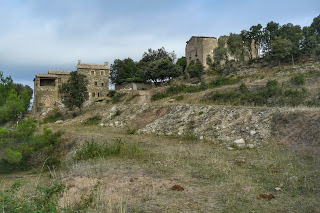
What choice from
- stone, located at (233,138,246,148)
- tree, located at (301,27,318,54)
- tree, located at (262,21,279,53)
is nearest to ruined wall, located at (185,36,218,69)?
tree, located at (262,21,279,53)

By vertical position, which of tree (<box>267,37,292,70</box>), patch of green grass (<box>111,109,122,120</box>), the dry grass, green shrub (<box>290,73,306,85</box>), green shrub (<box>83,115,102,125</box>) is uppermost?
tree (<box>267,37,292,70</box>)

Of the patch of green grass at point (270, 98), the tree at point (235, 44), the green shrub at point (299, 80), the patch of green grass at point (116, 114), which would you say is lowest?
the patch of green grass at point (116, 114)

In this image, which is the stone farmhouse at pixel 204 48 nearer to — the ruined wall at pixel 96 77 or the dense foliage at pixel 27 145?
the ruined wall at pixel 96 77

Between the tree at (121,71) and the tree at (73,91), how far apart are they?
15236 mm

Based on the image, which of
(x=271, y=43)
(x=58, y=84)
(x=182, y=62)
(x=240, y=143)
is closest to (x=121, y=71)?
(x=58, y=84)

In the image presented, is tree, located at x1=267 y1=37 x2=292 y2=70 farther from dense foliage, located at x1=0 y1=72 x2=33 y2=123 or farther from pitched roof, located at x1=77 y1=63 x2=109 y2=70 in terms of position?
dense foliage, located at x1=0 y1=72 x2=33 y2=123

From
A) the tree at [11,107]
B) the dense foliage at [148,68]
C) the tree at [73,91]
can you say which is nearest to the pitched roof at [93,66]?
the dense foliage at [148,68]

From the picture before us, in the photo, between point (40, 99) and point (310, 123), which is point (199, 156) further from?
point (40, 99)

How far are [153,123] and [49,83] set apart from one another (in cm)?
2763

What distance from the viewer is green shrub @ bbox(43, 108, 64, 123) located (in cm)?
3254

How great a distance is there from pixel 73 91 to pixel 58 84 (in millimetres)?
10603

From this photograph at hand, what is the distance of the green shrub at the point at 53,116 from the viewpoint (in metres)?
32.5

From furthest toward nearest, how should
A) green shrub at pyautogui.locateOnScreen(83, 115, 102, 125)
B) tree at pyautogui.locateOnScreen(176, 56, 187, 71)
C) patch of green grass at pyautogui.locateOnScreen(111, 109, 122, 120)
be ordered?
tree at pyautogui.locateOnScreen(176, 56, 187, 71) < patch of green grass at pyautogui.locateOnScreen(111, 109, 122, 120) < green shrub at pyautogui.locateOnScreen(83, 115, 102, 125)

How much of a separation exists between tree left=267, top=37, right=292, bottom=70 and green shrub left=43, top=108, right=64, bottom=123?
1282 inches
